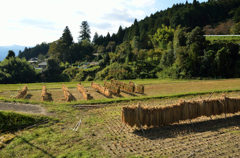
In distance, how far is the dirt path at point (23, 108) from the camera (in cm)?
1156

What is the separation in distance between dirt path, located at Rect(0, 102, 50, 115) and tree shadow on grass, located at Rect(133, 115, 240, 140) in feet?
20.4

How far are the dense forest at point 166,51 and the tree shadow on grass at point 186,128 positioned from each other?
23.4m

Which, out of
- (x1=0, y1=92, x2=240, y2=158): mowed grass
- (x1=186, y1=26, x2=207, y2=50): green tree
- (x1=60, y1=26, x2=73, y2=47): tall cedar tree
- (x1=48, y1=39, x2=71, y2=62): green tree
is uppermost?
(x1=60, y1=26, x2=73, y2=47): tall cedar tree

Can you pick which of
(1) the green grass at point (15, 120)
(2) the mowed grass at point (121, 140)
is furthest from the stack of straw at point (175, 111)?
(1) the green grass at point (15, 120)

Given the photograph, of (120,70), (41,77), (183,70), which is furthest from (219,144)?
(41,77)

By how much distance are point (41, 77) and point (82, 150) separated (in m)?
50.0

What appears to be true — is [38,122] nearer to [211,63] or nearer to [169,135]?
[169,135]

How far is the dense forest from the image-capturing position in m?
33.1

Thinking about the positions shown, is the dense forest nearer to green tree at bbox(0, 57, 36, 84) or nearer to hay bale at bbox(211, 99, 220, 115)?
green tree at bbox(0, 57, 36, 84)

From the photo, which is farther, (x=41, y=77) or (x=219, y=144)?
(x=41, y=77)

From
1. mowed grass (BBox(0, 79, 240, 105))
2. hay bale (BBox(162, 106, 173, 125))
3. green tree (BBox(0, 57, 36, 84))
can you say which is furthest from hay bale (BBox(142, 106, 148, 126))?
green tree (BBox(0, 57, 36, 84))

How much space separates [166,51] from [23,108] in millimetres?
35400

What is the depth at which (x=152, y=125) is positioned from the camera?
31.9 ft

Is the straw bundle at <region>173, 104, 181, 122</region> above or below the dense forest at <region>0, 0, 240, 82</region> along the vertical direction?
below
